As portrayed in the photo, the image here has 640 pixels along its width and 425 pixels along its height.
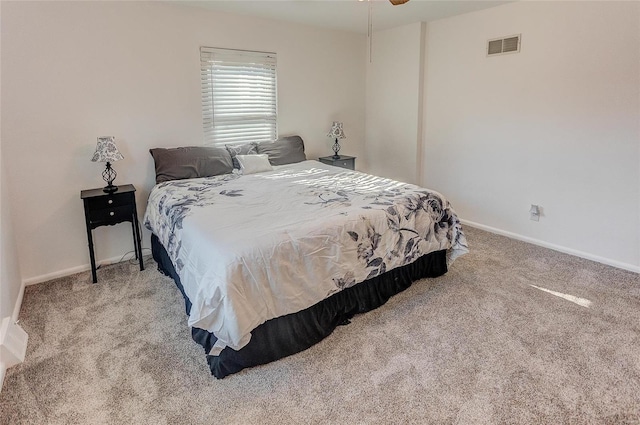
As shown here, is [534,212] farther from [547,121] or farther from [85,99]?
[85,99]

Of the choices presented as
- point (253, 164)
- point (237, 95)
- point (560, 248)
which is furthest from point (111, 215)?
point (560, 248)

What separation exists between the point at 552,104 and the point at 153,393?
12.3ft

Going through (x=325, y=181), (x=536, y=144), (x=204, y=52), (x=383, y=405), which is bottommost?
(x=383, y=405)

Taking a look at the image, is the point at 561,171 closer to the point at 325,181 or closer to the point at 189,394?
the point at 325,181

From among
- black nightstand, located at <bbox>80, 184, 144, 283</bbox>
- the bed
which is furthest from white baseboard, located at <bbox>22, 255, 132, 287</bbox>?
the bed

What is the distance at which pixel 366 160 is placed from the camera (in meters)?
5.34

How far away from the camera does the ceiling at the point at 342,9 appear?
3459 millimetres

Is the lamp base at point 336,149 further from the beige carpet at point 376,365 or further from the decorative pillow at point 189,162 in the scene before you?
the beige carpet at point 376,365

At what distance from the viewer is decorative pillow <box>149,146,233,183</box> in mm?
3389

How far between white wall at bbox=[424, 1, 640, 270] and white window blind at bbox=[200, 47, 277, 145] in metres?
1.85

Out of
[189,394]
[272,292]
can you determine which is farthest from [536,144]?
[189,394]

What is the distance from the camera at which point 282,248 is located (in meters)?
2.04

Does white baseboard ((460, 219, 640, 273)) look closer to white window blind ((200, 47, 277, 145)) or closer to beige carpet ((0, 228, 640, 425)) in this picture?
beige carpet ((0, 228, 640, 425))

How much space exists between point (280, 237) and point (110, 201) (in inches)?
68.2
